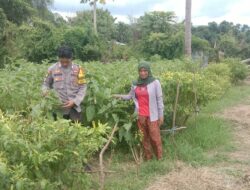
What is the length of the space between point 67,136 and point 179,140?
4659mm

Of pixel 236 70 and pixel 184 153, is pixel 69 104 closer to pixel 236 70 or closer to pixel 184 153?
pixel 184 153

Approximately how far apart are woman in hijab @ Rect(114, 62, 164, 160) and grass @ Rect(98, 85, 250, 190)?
0.32 meters

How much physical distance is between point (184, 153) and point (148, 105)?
110cm

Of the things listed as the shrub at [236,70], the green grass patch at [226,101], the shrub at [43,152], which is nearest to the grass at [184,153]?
the shrub at [43,152]

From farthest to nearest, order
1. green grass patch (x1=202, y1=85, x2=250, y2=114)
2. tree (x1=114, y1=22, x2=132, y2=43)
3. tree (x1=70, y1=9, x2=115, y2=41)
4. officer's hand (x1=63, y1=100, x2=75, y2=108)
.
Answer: tree (x1=114, y1=22, x2=132, y2=43)
tree (x1=70, y1=9, x2=115, y2=41)
green grass patch (x1=202, y1=85, x2=250, y2=114)
officer's hand (x1=63, y1=100, x2=75, y2=108)

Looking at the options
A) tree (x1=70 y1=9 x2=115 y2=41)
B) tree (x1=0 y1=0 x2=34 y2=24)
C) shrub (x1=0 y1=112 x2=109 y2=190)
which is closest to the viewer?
shrub (x1=0 y1=112 x2=109 y2=190)

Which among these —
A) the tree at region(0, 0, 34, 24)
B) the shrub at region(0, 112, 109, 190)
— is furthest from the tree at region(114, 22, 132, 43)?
the shrub at region(0, 112, 109, 190)

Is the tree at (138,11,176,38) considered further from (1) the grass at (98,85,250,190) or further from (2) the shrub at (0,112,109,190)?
(2) the shrub at (0,112,109,190)

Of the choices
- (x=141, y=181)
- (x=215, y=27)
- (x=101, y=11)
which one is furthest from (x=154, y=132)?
(x=215, y=27)

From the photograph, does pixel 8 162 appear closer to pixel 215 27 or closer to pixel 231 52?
pixel 231 52

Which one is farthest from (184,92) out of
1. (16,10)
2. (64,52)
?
(16,10)

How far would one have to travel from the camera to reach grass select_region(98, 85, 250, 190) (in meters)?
6.23

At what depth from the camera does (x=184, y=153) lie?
7410 millimetres

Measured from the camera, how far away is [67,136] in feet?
12.9
